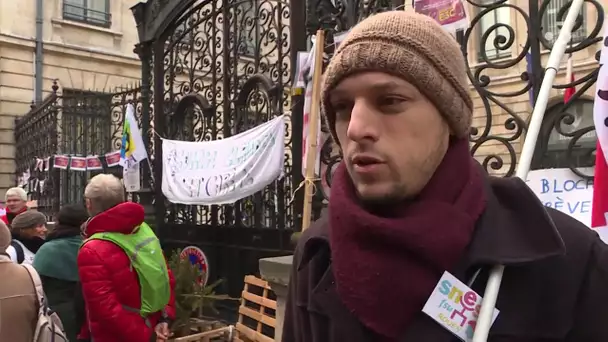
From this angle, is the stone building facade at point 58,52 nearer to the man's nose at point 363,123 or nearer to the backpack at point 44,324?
the backpack at point 44,324

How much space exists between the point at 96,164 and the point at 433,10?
8594mm

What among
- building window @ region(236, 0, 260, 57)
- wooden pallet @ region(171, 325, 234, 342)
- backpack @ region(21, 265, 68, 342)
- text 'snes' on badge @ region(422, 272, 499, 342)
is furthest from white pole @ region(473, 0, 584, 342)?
building window @ region(236, 0, 260, 57)

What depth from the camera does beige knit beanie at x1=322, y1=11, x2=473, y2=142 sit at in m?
1.36

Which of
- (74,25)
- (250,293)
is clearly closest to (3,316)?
(250,293)

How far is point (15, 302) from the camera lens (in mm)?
3596

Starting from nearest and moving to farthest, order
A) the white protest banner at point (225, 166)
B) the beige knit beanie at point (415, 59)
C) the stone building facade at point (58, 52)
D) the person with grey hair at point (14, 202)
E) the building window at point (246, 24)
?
the beige knit beanie at point (415, 59) → the white protest banner at point (225, 166) → the person with grey hair at point (14, 202) → the building window at point (246, 24) → the stone building facade at point (58, 52)

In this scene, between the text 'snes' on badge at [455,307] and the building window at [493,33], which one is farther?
the building window at [493,33]

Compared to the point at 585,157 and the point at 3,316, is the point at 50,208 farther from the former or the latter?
the point at 585,157

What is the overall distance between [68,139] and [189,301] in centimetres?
775

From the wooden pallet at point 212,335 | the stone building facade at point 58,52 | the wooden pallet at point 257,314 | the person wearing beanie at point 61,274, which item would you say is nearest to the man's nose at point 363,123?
the wooden pallet at point 257,314

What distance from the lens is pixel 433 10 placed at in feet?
12.1

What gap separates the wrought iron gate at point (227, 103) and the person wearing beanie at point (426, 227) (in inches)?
171

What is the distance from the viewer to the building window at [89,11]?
686 inches

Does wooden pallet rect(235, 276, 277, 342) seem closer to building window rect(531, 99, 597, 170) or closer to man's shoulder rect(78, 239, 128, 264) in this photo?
man's shoulder rect(78, 239, 128, 264)
